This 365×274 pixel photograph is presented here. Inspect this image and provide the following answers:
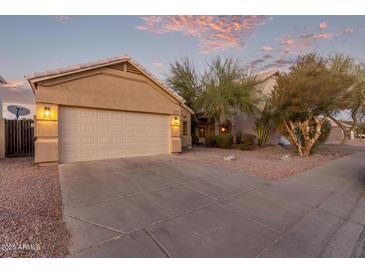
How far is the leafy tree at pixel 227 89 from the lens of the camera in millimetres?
12352

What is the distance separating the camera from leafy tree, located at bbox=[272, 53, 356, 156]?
26.4 feet

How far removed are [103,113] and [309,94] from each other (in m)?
9.82

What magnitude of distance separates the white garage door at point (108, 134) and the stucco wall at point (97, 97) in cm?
30

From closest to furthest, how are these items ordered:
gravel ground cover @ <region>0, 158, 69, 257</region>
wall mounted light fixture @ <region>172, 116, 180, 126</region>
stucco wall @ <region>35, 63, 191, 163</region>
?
gravel ground cover @ <region>0, 158, 69, 257</region>, stucco wall @ <region>35, 63, 191, 163</region>, wall mounted light fixture @ <region>172, 116, 180, 126</region>

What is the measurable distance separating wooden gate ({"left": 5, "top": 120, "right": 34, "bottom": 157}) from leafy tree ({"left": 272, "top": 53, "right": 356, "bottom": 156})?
1361 cm

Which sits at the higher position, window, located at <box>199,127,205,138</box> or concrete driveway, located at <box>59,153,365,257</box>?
window, located at <box>199,127,205,138</box>

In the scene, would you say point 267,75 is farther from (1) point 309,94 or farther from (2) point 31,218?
(2) point 31,218

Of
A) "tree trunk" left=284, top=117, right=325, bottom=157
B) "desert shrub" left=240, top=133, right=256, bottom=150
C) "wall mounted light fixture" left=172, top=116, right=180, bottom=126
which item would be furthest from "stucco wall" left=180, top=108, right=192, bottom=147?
"tree trunk" left=284, top=117, right=325, bottom=157

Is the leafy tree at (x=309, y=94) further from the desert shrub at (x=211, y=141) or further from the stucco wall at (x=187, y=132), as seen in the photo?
the stucco wall at (x=187, y=132)

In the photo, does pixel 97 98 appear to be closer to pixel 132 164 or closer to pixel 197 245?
pixel 132 164

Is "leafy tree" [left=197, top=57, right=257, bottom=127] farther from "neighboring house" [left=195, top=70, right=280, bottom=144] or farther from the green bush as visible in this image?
the green bush

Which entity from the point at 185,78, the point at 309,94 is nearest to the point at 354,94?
the point at 309,94

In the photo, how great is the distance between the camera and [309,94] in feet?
26.7
